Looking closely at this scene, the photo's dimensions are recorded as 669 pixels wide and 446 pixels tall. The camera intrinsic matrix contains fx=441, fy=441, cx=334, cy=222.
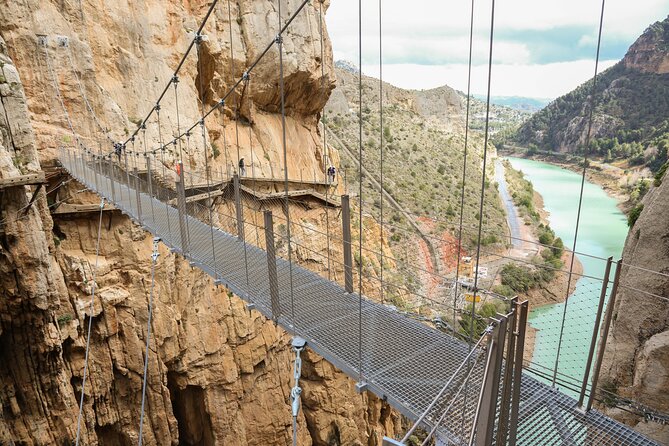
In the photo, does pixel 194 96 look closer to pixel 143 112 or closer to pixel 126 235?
pixel 143 112

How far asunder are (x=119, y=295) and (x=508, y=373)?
5.57 meters

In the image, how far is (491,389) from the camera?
128 cm

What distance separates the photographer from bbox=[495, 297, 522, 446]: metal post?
1.29 metres

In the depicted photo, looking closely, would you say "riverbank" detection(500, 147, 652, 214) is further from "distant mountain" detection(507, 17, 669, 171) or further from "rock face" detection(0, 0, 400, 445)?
"rock face" detection(0, 0, 400, 445)

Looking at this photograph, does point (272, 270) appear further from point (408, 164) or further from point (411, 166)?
point (408, 164)

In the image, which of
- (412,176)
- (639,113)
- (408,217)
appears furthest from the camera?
(412,176)

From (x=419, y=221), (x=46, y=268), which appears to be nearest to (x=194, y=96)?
(x=46, y=268)

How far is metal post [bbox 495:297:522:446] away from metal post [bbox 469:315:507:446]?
37mm

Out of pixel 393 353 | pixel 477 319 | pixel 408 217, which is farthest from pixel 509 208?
pixel 393 353

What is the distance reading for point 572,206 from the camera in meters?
21.9

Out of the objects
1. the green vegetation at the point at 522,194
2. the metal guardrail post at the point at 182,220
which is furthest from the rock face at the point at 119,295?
the green vegetation at the point at 522,194

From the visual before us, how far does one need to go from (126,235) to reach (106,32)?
337 cm

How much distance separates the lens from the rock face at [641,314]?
10.4ft

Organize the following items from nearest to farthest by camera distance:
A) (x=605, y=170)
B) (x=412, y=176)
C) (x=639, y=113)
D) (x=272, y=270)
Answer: (x=272, y=270), (x=639, y=113), (x=605, y=170), (x=412, y=176)
